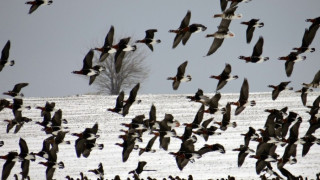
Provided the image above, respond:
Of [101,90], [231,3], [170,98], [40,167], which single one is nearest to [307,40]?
[231,3]

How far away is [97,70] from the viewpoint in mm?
17281

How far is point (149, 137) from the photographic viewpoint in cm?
3117

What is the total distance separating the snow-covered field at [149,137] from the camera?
949 inches

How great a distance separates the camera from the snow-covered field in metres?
24.1

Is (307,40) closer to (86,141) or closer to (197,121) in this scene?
(197,121)

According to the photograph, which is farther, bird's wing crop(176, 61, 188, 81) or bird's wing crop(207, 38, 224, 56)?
bird's wing crop(176, 61, 188, 81)

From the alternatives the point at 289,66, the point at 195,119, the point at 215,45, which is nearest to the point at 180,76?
the point at 195,119

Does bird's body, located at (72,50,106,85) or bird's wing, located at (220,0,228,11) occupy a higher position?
bird's wing, located at (220,0,228,11)

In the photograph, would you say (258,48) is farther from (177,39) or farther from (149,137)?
(149,137)

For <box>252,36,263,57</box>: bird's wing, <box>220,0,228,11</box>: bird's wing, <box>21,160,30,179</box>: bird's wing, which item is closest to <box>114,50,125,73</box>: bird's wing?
<box>220,0,228,11</box>: bird's wing

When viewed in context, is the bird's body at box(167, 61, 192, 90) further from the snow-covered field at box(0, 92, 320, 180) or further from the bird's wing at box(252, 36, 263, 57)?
the snow-covered field at box(0, 92, 320, 180)

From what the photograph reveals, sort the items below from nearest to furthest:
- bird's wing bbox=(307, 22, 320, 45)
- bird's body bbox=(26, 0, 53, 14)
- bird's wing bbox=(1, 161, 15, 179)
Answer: bird's wing bbox=(307, 22, 320, 45)
bird's body bbox=(26, 0, 53, 14)
bird's wing bbox=(1, 161, 15, 179)

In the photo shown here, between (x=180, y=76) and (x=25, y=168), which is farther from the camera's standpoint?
(x=25, y=168)

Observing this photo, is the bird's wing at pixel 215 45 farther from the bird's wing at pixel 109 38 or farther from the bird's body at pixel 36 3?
the bird's body at pixel 36 3
